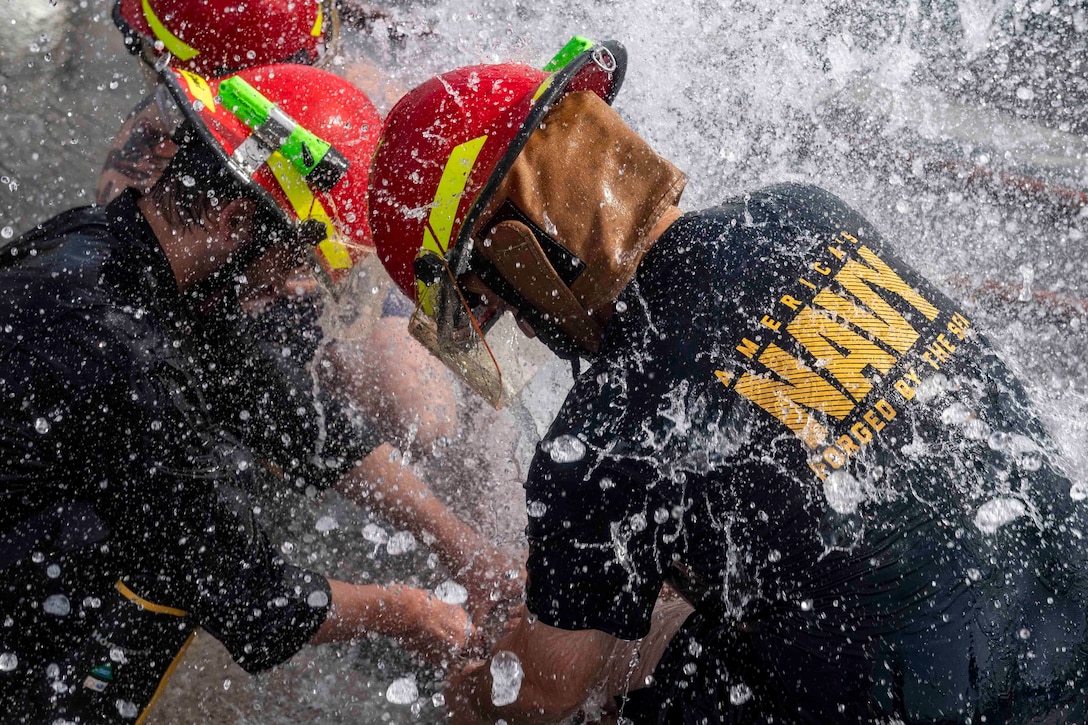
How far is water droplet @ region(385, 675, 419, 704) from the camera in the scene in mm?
3283

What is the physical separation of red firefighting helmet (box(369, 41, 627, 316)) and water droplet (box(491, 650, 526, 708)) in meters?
0.98

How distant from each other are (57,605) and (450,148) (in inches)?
66.9

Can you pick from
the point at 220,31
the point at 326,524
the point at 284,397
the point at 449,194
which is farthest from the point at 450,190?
the point at 326,524

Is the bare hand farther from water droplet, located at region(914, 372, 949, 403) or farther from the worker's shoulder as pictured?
water droplet, located at region(914, 372, 949, 403)

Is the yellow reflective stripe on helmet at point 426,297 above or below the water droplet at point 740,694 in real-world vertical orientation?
above

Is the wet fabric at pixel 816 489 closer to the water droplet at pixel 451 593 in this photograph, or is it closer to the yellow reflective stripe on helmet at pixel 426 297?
the yellow reflective stripe on helmet at pixel 426 297

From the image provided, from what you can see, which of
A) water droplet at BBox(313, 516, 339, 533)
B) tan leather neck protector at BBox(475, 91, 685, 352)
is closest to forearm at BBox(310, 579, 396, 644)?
water droplet at BBox(313, 516, 339, 533)

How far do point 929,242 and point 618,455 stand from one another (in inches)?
118

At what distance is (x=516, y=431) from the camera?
374cm

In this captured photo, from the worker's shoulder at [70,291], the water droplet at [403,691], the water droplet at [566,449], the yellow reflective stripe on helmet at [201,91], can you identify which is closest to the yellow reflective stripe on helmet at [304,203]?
the yellow reflective stripe on helmet at [201,91]

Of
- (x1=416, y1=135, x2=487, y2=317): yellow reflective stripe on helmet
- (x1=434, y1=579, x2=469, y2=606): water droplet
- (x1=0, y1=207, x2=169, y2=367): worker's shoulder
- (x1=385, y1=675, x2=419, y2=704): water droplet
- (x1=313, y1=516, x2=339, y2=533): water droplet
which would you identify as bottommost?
(x1=385, y1=675, x2=419, y2=704): water droplet

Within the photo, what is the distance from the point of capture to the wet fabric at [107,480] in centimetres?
212

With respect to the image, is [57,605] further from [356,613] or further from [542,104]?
[542,104]

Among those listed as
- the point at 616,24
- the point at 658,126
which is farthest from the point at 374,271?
the point at 616,24
